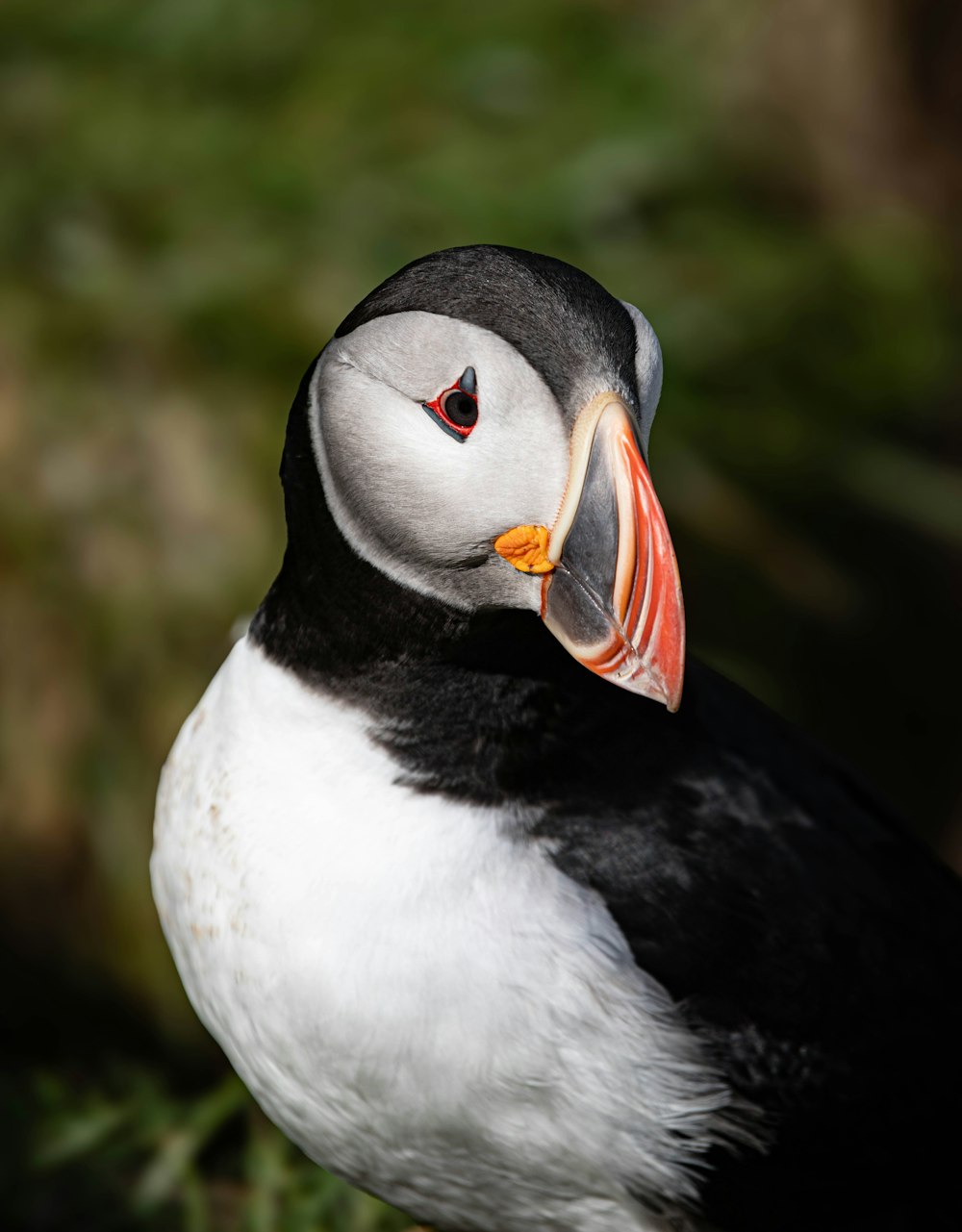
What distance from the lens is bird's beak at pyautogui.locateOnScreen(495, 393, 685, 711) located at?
1.57 meters

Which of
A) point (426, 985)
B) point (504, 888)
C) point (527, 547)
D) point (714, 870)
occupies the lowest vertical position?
point (426, 985)

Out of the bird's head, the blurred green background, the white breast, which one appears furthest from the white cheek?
the blurred green background

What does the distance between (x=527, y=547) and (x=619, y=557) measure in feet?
0.33

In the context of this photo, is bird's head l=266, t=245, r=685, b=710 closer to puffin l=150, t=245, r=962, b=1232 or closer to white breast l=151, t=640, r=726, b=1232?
puffin l=150, t=245, r=962, b=1232

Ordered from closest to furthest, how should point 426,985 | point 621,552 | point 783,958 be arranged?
1. point 621,552
2. point 426,985
3. point 783,958

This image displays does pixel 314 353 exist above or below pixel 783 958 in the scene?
below

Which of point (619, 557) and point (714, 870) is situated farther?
point (714, 870)

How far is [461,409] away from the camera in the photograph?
5.27 feet

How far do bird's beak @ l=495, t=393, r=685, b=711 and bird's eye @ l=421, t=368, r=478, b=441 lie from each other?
0.11m

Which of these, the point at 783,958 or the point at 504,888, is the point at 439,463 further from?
the point at 783,958

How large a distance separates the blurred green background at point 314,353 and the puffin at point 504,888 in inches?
43.3

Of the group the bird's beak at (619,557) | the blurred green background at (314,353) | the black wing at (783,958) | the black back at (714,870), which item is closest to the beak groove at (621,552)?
the bird's beak at (619,557)

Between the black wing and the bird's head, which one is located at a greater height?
the bird's head

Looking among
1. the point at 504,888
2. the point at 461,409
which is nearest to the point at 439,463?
the point at 461,409
